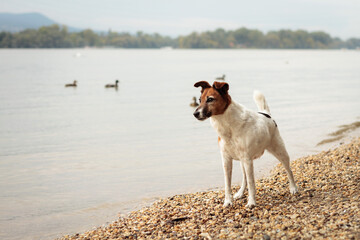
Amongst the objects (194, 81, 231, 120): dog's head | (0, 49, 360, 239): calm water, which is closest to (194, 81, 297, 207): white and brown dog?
(194, 81, 231, 120): dog's head

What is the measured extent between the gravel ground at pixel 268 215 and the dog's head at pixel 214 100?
1.94 metres

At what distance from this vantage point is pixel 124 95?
43.0 m

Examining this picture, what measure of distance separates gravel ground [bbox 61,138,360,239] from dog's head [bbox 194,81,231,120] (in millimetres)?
1936

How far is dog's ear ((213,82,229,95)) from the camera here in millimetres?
6758

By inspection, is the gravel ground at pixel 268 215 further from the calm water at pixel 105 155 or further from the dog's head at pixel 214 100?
the dog's head at pixel 214 100

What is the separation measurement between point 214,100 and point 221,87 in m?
0.25

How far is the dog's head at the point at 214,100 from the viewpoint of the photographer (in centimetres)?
671

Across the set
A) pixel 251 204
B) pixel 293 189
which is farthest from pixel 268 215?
pixel 293 189

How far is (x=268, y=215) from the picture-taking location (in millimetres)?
6969

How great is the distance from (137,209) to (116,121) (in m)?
16.0

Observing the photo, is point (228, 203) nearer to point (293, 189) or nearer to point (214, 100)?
point (293, 189)

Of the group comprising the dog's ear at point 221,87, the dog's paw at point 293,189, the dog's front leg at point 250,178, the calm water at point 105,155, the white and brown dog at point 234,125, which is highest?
the dog's ear at point 221,87

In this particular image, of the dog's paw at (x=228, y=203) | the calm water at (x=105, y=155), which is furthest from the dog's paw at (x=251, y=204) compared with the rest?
the calm water at (x=105, y=155)

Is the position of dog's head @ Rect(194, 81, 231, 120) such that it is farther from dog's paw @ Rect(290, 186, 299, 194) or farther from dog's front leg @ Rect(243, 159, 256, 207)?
dog's paw @ Rect(290, 186, 299, 194)
